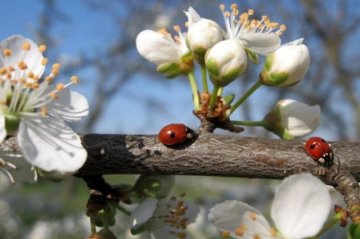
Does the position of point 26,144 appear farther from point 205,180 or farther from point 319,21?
point 205,180

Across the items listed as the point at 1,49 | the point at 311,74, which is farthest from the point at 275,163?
the point at 311,74

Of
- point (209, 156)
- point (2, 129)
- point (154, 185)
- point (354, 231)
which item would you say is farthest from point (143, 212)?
point (354, 231)

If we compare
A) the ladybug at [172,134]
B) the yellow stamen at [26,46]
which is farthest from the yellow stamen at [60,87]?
the ladybug at [172,134]

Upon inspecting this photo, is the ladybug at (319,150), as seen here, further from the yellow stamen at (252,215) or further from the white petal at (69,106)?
the white petal at (69,106)

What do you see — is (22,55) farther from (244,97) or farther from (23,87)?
(244,97)

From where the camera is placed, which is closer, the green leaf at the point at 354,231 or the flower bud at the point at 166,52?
the green leaf at the point at 354,231

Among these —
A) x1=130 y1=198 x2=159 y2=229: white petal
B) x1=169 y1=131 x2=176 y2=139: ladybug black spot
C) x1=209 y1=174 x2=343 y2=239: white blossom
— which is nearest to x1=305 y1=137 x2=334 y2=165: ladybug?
x1=209 y1=174 x2=343 y2=239: white blossom

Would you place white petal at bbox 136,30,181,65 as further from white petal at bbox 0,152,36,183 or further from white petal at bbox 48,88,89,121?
white petal at bbox 0,152,36,183
